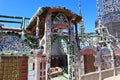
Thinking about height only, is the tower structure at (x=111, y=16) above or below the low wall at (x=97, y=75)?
above

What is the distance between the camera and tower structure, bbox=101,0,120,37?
34.1 meters

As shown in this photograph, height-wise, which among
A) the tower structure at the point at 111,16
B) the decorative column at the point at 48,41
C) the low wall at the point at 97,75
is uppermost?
the tower structure at the point at 111,16

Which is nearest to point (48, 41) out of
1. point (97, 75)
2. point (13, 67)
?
point (13, 67)

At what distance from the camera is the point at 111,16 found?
35.2 meters

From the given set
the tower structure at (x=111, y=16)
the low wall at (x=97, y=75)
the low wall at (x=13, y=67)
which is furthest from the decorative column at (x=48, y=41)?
the tower structure at (x=111, y=16)

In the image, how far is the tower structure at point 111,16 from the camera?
34.1 meters

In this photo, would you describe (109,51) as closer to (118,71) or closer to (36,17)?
(118,71)

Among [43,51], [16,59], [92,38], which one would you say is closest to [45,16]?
[43,51]

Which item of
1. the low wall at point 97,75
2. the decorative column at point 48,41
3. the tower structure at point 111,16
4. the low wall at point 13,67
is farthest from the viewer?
the tower structure at point 111,16

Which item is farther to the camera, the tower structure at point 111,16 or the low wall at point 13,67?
the tower structure at point 111,16

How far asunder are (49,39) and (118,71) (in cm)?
1056

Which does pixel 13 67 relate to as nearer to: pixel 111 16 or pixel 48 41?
pixel 48 41

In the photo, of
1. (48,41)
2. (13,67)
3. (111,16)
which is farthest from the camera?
(111,16)

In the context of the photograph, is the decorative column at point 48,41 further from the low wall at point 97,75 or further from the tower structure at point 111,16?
the tower structure at point 111,16
